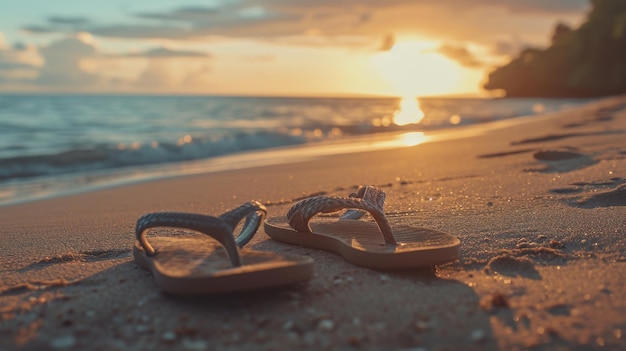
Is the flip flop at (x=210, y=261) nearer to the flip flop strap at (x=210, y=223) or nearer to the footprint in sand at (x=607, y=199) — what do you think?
the flip flop strap at (x=210, y=223)

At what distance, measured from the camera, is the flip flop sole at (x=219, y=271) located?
1.62 m

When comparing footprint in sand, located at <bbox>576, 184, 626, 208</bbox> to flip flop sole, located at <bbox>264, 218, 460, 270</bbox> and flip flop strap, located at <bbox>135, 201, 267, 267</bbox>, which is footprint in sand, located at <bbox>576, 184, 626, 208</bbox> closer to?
flip flop sole, located at <bbox>264, 218, 460, 270</bbox>

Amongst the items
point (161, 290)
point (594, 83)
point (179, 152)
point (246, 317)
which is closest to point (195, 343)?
point (246, 317)

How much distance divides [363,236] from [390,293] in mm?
517

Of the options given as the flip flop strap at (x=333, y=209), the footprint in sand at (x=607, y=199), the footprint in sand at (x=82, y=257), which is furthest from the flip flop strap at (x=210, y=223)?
the footprint in sand at (x=607, y=199)

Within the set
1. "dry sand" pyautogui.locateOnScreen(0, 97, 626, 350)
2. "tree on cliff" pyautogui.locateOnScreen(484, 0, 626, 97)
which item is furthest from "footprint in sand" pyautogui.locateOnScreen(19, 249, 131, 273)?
"tree on cliff" pyautogui.locateOnScreen(484, 0, 626, 97)

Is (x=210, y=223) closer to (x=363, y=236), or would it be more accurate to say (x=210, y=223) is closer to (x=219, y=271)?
(x=219, y=271)

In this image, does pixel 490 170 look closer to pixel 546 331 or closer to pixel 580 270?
pixel 580 270

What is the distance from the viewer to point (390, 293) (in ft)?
5.89

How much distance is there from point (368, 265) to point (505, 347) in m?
0.66

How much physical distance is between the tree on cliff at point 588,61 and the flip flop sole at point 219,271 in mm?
40277

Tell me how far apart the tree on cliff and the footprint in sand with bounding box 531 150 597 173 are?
36.6 meters

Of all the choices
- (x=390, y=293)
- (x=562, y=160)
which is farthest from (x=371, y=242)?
(x=562, y=160)

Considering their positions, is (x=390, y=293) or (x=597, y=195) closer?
(x=390, y=293)
